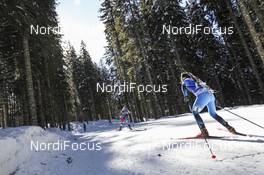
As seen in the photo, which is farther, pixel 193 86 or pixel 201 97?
pixel 193 86

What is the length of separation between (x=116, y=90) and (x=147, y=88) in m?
13.9

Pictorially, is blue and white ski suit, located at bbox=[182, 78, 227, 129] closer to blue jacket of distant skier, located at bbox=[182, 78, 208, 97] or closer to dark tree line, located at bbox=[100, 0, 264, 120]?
blue jacket of distant skier, located at bbox=[182, 78, 208, 97]

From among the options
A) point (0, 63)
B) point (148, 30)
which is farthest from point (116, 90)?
point (0, 63)

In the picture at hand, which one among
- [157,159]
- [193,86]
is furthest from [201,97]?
[157,159]

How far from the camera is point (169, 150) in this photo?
7.40 meters

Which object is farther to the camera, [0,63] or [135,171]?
[0,63]

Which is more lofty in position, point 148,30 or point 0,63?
point 148,30

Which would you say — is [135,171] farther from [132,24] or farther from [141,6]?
[141,6]

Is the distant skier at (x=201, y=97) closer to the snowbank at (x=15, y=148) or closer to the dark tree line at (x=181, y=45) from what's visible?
the snowbank at (x=15, y=148)
